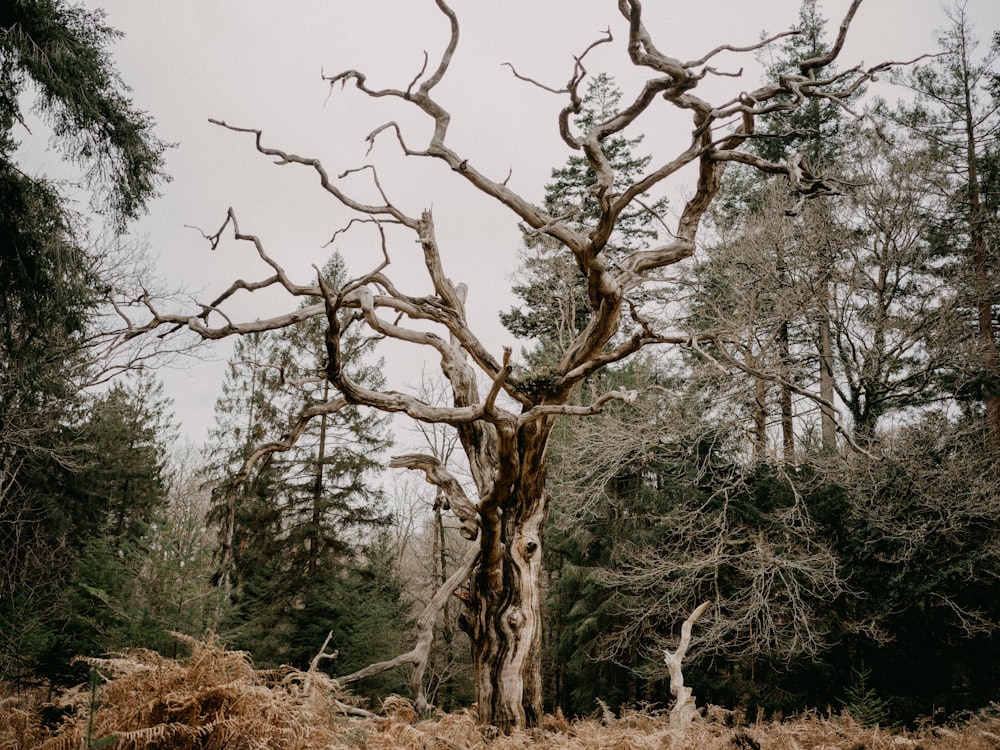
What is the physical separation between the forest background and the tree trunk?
287 centimetres

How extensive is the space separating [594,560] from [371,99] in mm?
12663

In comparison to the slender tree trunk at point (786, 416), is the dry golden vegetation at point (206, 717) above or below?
below

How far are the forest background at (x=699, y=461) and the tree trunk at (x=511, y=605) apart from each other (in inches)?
113

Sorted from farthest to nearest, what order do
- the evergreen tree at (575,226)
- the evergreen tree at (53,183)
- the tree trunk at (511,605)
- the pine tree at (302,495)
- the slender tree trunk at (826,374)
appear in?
1. the evergreen tree at (575,226)
2. the pine tree at (302,495)
3. the slender tree trunk at (826,374)
4. the evergreen tree at (53,183)
5. the tree trunk at (511,605)

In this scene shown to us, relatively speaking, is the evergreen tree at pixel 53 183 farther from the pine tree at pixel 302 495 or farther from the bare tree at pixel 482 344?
the pine tree at pixel 302 495

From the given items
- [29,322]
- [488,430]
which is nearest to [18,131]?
[29,322]

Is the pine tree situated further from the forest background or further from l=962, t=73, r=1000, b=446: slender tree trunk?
l=962, t=73, r=1000, b=446: slender tree trunk

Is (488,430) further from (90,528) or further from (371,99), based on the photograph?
(90,528)

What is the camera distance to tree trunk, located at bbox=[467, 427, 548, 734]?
650 centimetres

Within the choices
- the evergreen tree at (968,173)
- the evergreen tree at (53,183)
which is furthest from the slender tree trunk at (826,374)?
the evergreen tree at (53,183)

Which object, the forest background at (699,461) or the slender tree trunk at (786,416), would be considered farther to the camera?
the slender tree trunk at (786,416)

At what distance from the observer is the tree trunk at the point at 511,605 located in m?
6.50

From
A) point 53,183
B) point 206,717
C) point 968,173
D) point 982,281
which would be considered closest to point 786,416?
point 982,281

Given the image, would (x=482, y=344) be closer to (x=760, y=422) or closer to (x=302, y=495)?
(x=760, y=422)
